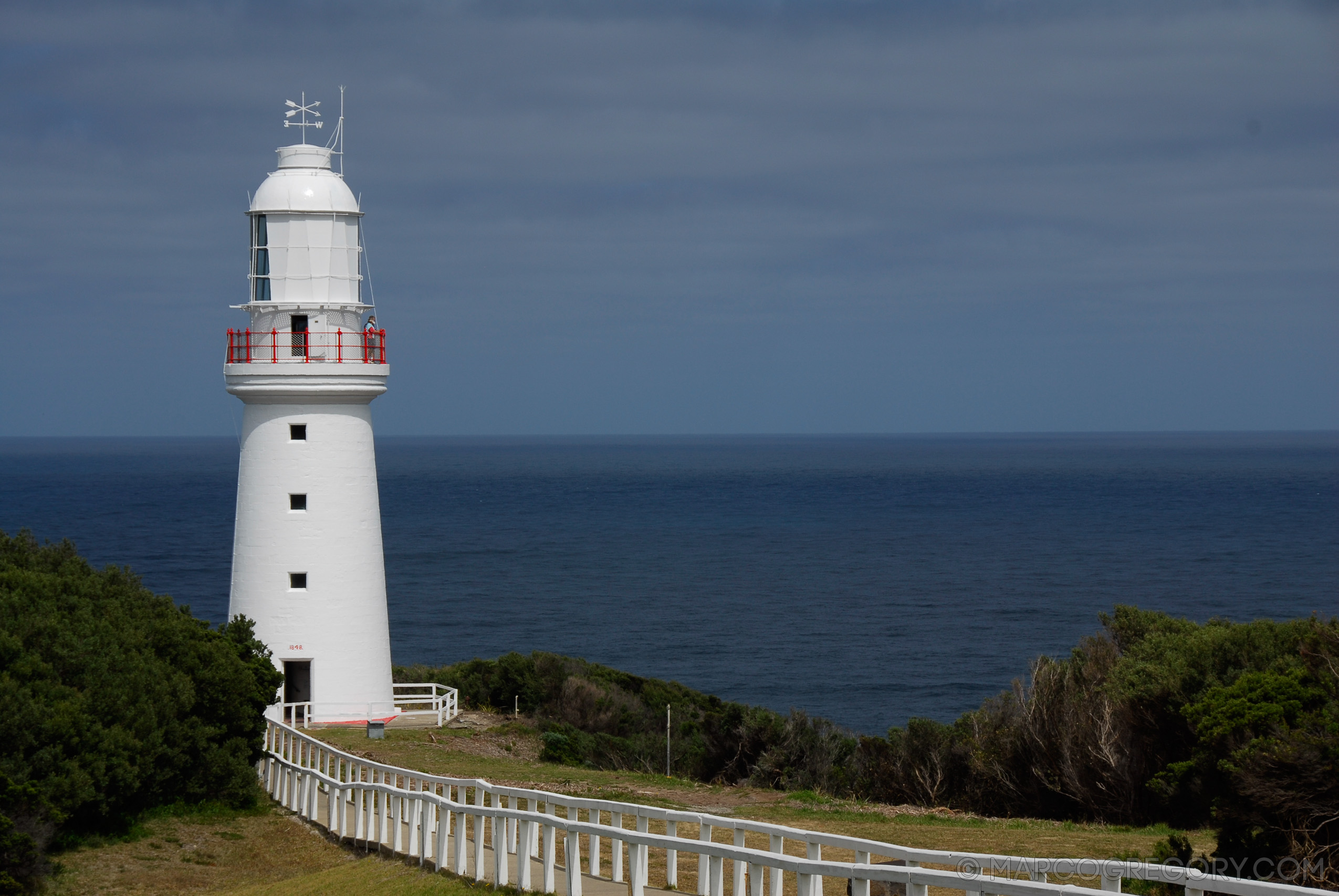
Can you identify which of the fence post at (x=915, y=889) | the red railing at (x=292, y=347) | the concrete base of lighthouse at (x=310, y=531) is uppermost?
the red railing at (x=292, y=347)

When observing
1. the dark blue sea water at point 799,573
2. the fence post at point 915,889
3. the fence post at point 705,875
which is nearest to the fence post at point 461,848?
the fence post at point 705,875

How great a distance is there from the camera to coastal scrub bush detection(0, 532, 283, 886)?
15047mm

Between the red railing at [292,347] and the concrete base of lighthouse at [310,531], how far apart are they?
0.22 m

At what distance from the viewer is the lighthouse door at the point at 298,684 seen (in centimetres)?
2527

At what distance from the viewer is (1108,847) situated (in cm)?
1416

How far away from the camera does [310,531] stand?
2488cm

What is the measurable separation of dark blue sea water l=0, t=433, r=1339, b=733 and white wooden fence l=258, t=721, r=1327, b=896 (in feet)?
94.0

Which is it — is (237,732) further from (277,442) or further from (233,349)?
(233,349)

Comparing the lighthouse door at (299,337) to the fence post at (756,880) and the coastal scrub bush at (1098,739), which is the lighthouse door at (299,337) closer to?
the coastal scrub bush at (1098,739)

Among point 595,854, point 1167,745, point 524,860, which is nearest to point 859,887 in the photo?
point 595,854

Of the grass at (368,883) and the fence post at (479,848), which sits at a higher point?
the fence post at (479,848)

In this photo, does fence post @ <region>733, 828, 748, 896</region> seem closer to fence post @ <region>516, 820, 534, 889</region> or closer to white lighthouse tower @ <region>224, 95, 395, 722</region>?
fence post @ <region>516, 820, 534, 889</region>

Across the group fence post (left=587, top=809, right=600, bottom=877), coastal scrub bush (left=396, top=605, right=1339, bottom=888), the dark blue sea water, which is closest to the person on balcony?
coastal scrub bush (left=396, top=605, right=1339, bottom=888)

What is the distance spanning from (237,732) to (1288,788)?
562 inches
